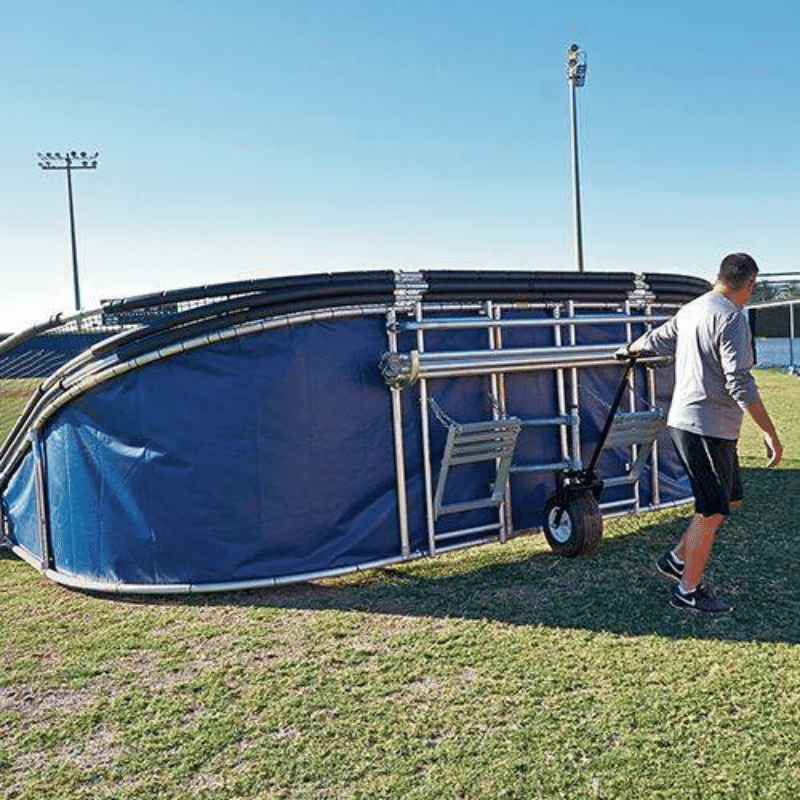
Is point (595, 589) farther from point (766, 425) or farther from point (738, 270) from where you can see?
point (738, 270)

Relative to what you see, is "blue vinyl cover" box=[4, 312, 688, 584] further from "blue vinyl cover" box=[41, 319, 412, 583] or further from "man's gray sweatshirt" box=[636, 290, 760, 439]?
"man's gray sweatshirt" box=[636, 290, 760, 439]

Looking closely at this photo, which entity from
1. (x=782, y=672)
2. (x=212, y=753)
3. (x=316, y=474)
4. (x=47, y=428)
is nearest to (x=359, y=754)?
(x=212, y=753)

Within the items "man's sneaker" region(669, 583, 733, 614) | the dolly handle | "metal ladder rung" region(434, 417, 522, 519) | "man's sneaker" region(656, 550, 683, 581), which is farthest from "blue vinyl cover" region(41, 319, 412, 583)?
"man's sneaker" region(669, 583, 733, 614)

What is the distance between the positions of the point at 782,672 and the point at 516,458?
2.59m

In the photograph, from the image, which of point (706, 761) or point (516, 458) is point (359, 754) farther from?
point (516, 458)

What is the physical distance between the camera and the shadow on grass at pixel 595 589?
4207 mm

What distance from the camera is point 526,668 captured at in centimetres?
371

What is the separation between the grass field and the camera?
2.86 meters

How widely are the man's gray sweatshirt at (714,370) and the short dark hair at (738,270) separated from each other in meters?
0.09

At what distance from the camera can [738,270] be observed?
4.19m

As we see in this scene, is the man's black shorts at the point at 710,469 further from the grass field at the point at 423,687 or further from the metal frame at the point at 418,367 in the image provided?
the metal frame at the point at 418,367

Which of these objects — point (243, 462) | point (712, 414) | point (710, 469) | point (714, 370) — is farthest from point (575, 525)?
point (243, 462)

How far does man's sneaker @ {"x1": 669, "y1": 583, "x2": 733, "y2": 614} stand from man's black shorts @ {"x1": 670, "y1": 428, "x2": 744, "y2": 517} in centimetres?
46

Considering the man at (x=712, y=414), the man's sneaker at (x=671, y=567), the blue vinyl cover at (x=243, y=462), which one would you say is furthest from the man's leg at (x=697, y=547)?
the blue vinyl cover at (x=243, y=462)
